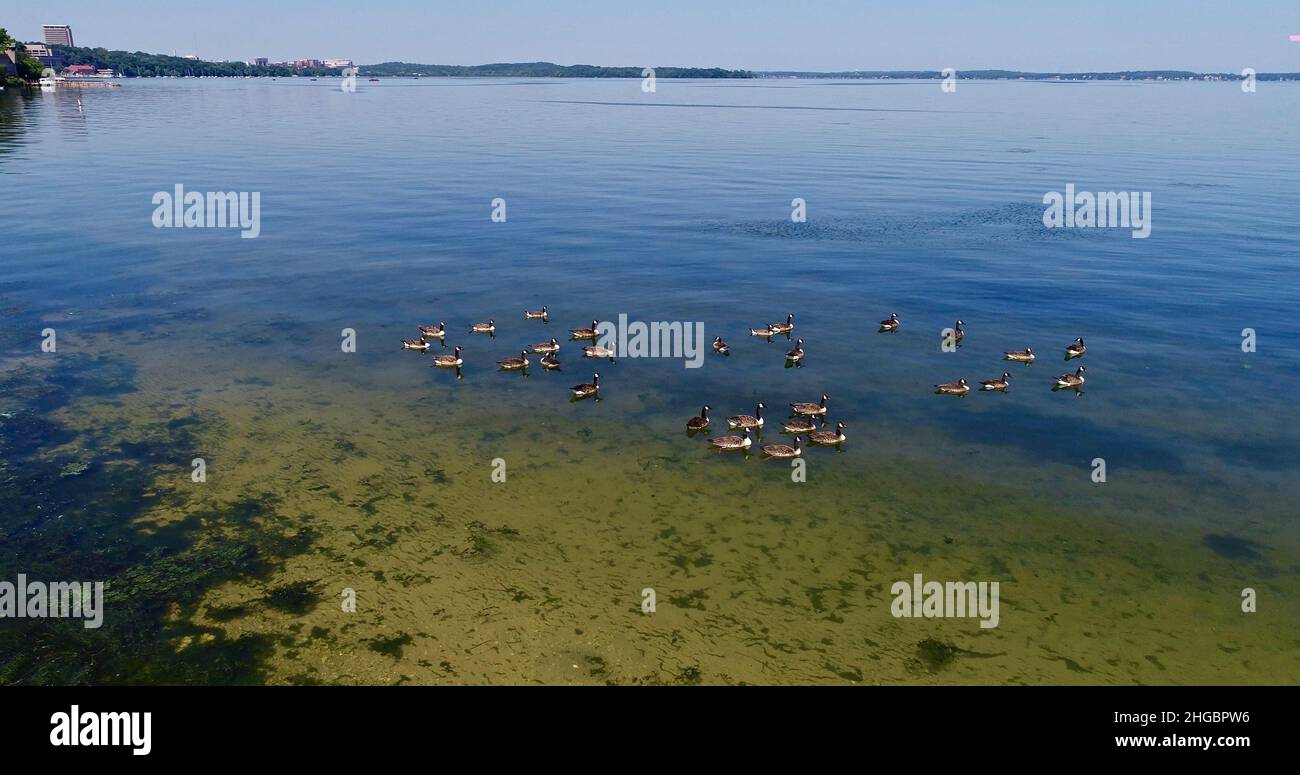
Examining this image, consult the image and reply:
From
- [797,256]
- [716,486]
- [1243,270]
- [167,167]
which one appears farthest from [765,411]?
[167,167]

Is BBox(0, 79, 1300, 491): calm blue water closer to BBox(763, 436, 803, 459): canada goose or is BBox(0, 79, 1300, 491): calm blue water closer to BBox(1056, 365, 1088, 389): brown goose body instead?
BBox(1056, 365, 1088, 389): brown goose body

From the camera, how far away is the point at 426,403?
29.5 m

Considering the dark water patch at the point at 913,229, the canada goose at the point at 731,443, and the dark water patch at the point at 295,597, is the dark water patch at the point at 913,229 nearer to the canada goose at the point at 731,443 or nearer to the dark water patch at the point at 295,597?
the canada goose at the point at 731,443

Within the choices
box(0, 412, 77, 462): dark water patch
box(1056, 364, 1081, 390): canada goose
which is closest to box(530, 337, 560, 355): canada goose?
box(0, 412, 77, 462): dark water patch

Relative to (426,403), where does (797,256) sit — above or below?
above

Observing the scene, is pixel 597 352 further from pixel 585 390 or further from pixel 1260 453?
pixel 1260 453

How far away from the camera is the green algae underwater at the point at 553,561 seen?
16891 mm

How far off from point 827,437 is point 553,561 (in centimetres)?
1106

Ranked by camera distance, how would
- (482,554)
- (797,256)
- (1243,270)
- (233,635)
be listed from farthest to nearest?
1. (797,256)
2. (1243,270)
3. (482,554)
4. (233,635)

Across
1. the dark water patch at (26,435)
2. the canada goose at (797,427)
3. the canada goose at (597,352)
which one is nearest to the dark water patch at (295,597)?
the dark water patch at (26,435)

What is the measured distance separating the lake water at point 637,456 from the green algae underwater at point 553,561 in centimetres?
10

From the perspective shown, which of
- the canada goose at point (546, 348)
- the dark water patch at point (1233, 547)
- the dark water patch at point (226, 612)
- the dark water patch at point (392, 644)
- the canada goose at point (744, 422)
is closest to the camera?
the dark water patch at point (392, 644)

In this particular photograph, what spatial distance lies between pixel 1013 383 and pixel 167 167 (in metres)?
85.4
